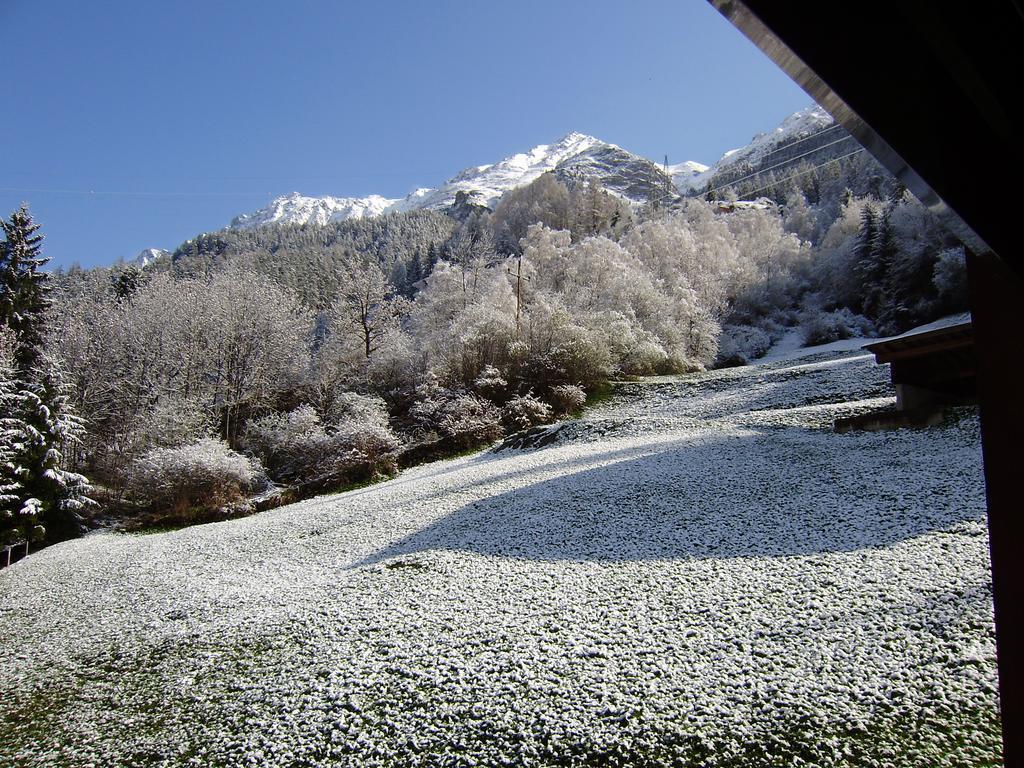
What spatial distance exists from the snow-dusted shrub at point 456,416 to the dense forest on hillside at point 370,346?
109 millimetres

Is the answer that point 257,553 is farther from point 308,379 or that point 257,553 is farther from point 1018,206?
point 308,379

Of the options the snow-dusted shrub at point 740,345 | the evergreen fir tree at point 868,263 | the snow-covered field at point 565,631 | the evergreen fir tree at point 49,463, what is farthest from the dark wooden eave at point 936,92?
the evergreen fir tree at point 868,263

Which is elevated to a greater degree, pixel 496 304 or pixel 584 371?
pixel 496 304

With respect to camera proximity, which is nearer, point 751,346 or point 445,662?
point 445,662

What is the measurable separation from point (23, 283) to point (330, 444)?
18885 millimetres

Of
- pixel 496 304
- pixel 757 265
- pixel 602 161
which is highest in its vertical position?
pixel 602 161

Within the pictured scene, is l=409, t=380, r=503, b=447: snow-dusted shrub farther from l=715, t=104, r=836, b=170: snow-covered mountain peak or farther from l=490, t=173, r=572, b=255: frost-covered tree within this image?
l=715, t=104, r=836, b=170: snow-covered mountain peak

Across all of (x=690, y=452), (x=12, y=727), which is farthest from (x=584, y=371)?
(x=12, y=727)

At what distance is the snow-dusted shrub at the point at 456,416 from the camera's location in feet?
80.5

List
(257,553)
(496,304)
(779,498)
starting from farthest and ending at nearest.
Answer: (496,304)
(257,553)
(779,498)

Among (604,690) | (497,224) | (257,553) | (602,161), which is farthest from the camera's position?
(602,161)

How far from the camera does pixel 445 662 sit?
6609 millimetres

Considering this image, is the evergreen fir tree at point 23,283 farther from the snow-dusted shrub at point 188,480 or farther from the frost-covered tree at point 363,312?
the frost-covered tree at point 363,312

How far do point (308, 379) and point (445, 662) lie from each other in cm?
3058
